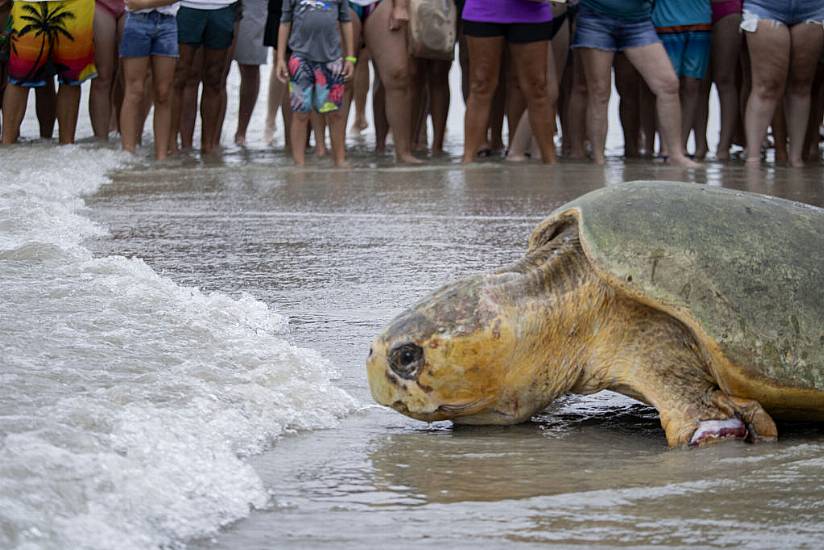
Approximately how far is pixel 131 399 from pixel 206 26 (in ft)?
23.6

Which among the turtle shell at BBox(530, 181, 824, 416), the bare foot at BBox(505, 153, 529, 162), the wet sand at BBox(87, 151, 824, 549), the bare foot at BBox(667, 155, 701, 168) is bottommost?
the bare foot at BBox(505, 153, 529, 162)

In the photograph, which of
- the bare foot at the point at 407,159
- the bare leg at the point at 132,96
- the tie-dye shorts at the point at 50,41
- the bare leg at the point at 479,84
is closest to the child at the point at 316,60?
the bare foot at the point at 407,159

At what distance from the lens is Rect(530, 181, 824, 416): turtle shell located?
259 centimetres

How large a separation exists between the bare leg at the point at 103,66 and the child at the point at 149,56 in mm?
665

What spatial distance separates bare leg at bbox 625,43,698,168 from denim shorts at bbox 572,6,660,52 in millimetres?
59

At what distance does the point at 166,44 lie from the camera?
27.7 ft

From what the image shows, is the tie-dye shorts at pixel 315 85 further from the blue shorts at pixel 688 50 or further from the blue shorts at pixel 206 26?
the blue shorts at pixel 688 50

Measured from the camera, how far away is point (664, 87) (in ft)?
27.5

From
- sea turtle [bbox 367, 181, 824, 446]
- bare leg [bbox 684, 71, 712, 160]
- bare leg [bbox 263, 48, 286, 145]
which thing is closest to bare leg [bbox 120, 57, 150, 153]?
bare leg [bbox 263, 48, 286, 145]

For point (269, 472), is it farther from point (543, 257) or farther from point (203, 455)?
point (543, 257)

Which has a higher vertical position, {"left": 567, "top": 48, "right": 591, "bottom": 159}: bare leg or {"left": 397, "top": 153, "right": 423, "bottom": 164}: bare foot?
{"left": 567, "top": 48, "right": 591, "bottom": 159}: bare leg

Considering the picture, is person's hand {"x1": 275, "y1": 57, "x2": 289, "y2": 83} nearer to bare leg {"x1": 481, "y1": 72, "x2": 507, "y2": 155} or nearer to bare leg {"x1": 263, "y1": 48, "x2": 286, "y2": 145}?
bare leg {"x1": 481, "y1": 72, "x2": 507, "y2": 155}

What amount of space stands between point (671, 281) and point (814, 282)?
1.07 feet

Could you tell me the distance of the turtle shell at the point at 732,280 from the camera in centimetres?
259
